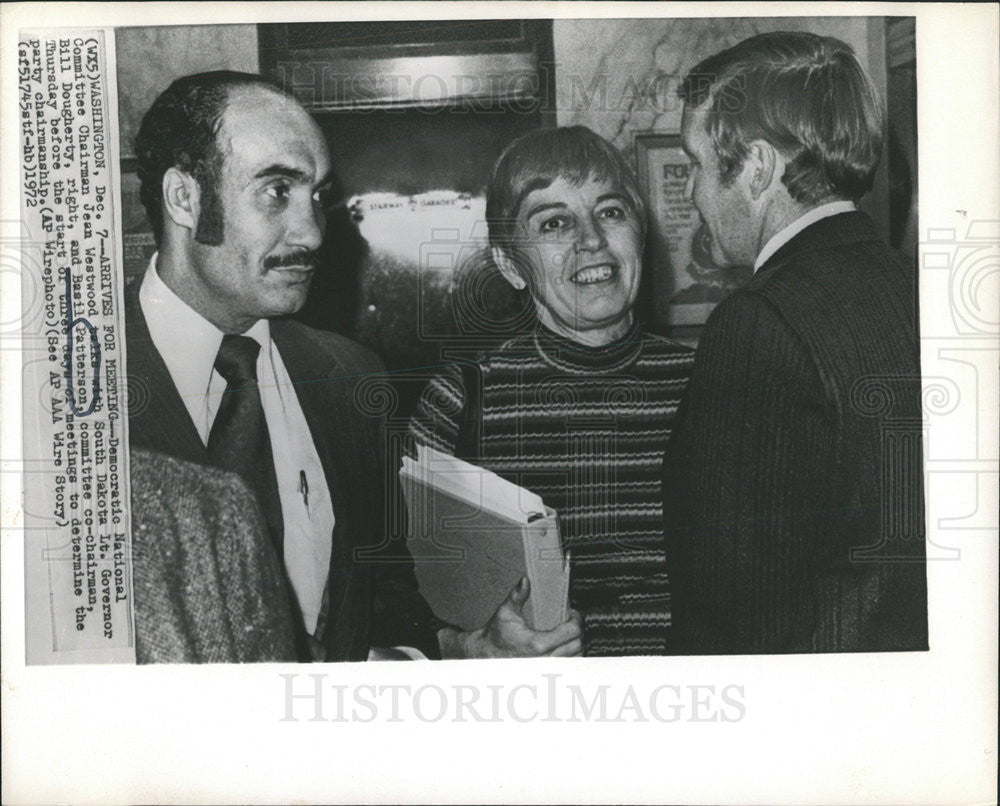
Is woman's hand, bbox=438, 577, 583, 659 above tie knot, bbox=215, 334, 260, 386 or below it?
below

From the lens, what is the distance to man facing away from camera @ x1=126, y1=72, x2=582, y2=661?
2.30 metres

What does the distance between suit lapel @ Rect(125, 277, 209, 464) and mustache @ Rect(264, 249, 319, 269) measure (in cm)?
36

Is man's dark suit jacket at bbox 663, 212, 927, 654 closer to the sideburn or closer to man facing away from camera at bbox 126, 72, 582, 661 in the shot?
man facing away from camera at bbox 126, 72, 582, 661

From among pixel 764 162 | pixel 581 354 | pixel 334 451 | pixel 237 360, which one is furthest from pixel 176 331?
pixel 764 162

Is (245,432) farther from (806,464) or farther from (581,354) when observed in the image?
(806,464)

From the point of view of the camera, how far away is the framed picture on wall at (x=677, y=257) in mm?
2342

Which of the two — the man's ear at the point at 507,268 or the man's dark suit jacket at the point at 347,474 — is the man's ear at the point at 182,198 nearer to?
the man's dark suit jacket at the point at 347,474

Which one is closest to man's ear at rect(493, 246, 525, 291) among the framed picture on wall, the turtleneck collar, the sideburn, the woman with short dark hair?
the woman with short dark hair

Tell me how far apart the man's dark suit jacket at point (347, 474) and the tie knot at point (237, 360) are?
78 mm

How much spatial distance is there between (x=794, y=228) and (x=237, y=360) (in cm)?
154

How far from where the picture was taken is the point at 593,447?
2.32 metres

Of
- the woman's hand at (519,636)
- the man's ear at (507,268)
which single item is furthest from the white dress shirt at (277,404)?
the man's ear at (507,268)

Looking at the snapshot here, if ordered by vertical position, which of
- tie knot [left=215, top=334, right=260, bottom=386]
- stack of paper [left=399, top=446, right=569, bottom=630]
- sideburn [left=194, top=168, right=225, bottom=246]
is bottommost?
stack of paper [left=399, top=446, right=569, bottom=630]

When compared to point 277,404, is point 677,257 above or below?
above
